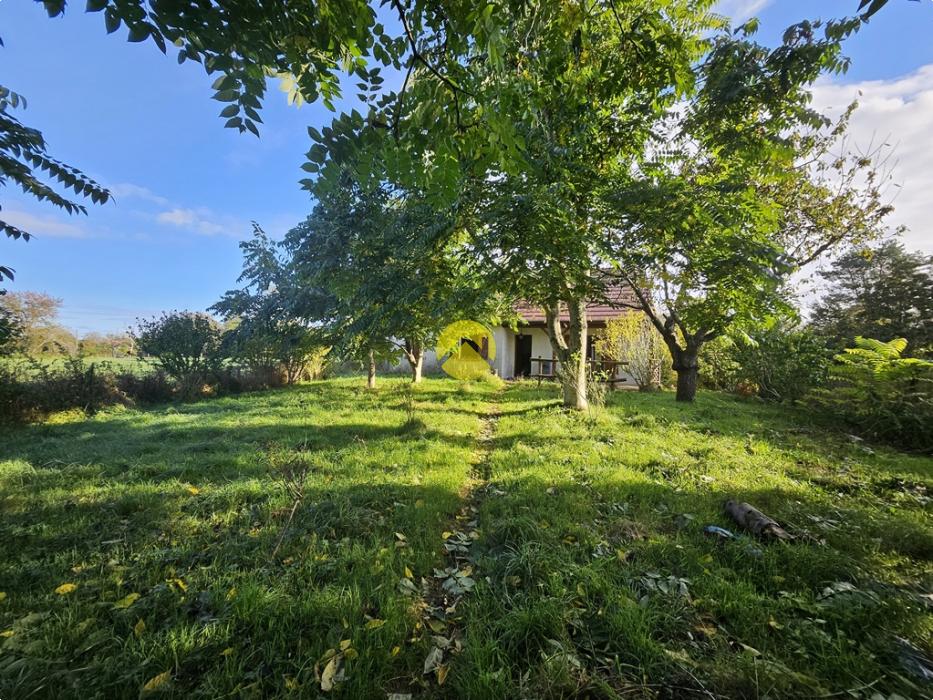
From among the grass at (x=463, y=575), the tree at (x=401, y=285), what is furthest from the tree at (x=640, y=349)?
the tree at (x=401, y=285)

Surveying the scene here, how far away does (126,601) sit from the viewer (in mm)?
1999

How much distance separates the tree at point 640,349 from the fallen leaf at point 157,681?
1427 cm

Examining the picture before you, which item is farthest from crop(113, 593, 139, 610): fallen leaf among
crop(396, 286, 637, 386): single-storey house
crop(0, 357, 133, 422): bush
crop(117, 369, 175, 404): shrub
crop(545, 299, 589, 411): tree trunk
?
crop(396, 286, 637, 386): single-storey house

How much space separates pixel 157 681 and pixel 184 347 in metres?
13.5

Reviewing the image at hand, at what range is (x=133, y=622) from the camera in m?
1.90

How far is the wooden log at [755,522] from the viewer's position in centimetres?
277

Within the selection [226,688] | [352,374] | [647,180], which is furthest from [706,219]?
[352,374]

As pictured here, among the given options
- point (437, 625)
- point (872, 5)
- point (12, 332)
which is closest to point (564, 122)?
point (872, 5)

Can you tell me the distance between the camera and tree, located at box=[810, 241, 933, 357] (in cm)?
1206

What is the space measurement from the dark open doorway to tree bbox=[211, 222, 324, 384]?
10645mm

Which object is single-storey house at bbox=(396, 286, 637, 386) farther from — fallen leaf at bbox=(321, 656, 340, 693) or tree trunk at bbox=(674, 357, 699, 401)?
fallen leaf at bbox=(321, 656, 340, 693)

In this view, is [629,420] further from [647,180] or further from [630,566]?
[630,566]

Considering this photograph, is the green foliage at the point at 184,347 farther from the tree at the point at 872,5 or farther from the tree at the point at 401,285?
the tree at the point at 872,5

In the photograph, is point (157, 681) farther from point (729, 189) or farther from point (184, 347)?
point (184, 347)
